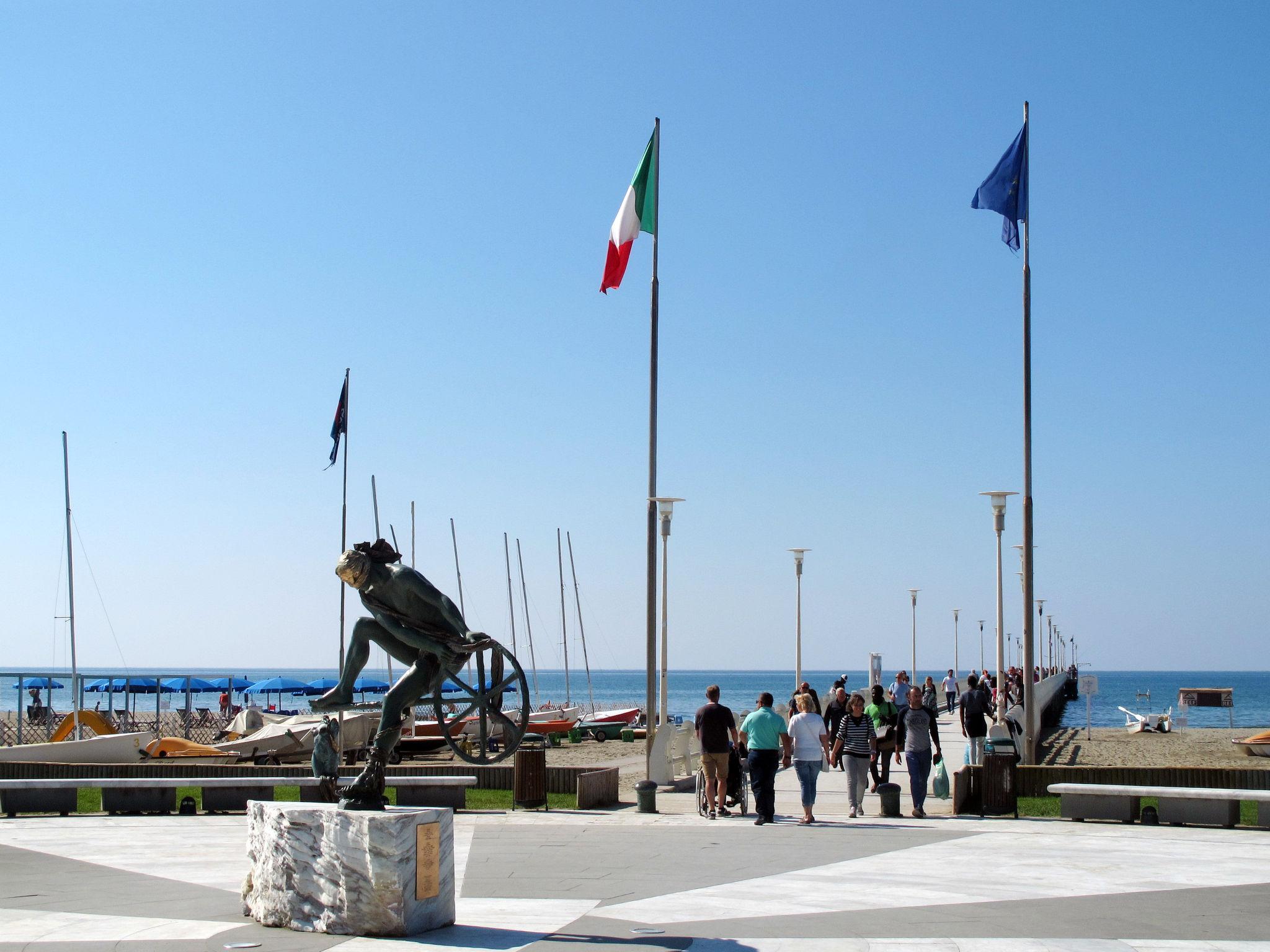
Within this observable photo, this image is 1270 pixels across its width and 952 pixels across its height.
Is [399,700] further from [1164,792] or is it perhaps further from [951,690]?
[951,690]

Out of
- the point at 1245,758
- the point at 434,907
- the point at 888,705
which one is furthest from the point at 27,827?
the point at 1245,758

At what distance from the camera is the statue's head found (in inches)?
376

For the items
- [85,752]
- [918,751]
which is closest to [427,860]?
[918,751]

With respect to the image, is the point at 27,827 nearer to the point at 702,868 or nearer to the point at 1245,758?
the point at 702,868

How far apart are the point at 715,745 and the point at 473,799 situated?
14.9 ft

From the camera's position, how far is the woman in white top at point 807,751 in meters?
15.1

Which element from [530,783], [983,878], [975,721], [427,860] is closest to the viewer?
[427,860]

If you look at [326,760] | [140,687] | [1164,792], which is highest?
[326,760]

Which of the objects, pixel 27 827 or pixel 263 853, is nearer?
pixel 263 853

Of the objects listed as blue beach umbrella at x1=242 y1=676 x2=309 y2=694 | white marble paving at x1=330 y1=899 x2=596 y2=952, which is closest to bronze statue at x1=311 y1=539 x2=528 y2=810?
white marble paving at x1=330 y1=899 x2=596 y2=952

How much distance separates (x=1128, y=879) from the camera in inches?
433

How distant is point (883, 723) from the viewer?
1725cm

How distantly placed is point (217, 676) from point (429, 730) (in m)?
29.0

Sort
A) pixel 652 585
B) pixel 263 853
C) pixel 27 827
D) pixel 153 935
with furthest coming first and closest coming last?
pixel 652 585
pixel 27 827
pixel 263 853
pixel 153 935
